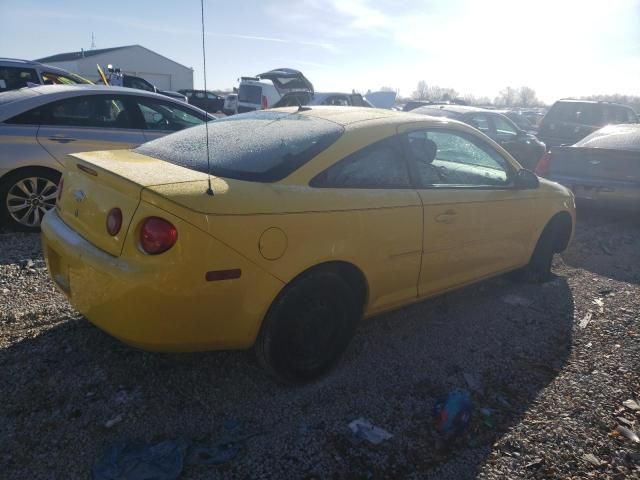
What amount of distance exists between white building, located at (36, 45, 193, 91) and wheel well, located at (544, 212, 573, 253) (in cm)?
4765

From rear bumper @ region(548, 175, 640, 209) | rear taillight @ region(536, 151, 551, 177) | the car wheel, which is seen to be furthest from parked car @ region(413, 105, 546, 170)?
the car wheel

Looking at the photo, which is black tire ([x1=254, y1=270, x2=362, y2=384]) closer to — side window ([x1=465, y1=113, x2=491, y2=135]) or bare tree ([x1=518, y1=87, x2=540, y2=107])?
side window ([x1=465, y1=113, x2=491, y2=135])

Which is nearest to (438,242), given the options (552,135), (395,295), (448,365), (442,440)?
(395,295)

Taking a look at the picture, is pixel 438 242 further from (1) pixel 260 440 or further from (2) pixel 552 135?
(2) pixel 552 135

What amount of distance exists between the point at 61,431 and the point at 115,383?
0.42 m

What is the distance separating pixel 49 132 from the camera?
200 inches

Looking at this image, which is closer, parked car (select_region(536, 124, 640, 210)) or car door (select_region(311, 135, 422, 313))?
car door (select_region(311, 135, 422, 313))

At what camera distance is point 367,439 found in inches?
98.5

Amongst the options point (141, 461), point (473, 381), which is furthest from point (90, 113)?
point (473, 381)

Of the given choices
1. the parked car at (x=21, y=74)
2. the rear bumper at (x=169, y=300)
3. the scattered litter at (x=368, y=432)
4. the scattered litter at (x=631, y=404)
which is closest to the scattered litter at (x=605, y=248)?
the scattered litter at (x=631, y=404)

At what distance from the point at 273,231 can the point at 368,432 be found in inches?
45.2

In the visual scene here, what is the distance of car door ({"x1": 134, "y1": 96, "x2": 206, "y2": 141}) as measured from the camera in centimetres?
581

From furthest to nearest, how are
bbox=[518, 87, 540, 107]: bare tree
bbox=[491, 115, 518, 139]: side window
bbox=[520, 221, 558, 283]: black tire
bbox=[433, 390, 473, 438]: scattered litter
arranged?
bbox=[518, 87, 540, 107]: bare tree, bbox=[491, 115, 518, 139]: side window, bbox=[520, 221, 558, 283]: black tire, bbox=[433, 390, 473, 438]: scattered litter

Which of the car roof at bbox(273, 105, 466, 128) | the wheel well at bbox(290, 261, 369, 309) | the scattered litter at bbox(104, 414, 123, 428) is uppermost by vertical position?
the car roof at bbox(273, 105, 466, 128)
